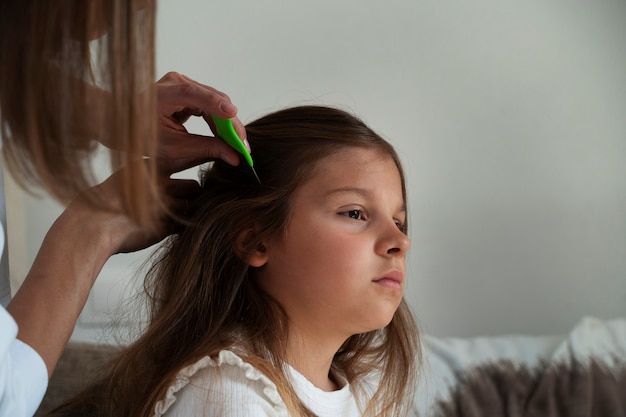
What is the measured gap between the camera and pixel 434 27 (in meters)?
1.83

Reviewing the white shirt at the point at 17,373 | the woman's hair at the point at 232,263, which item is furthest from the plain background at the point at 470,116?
the white shirt at the point at 17,373

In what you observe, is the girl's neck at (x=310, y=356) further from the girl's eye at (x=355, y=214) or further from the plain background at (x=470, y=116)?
the plain background at (x=470, y=116)

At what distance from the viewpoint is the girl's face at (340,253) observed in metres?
0.99

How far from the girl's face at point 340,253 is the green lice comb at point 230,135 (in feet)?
0.31

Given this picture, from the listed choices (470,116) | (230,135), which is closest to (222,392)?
(230,135)

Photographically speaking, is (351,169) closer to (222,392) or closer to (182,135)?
(182,135)

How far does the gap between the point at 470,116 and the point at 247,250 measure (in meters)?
0.96

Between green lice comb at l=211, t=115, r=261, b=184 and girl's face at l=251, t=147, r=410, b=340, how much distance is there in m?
0.09

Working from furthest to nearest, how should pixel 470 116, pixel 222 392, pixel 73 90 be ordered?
pixel 470 116
pixel 222 392
pixel 73 90

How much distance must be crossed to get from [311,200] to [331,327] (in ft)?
0.52

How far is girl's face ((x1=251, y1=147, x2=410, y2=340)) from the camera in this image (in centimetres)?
99

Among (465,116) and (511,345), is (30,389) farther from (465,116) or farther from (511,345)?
(465,116)

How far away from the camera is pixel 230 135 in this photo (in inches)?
37.7

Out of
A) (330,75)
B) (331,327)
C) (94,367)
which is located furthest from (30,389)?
(330,75)
